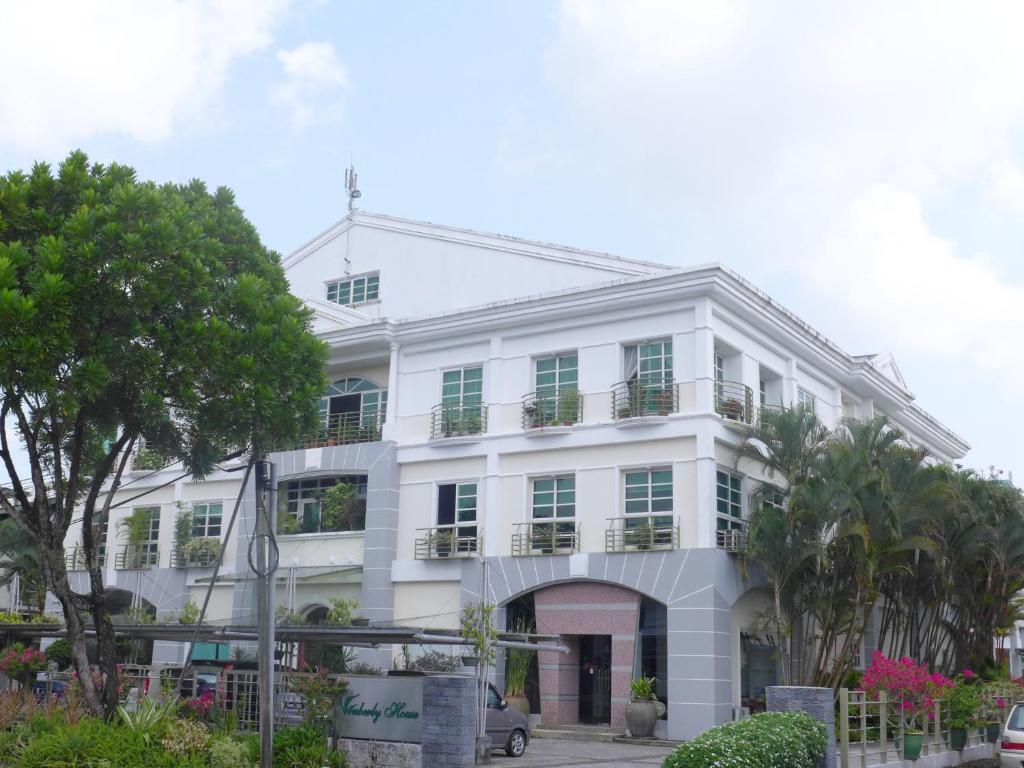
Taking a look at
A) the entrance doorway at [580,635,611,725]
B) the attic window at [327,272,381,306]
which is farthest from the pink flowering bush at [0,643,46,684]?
the attic window at [327,272,381,306]

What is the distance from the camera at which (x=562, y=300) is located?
27.6 meters

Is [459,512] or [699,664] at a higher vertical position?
[459,512]

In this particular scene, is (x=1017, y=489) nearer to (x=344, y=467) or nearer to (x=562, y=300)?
(x=562, y=300)

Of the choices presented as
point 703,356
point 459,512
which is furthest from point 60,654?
point 703,356

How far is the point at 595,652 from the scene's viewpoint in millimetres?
26719

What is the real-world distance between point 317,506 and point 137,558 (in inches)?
275

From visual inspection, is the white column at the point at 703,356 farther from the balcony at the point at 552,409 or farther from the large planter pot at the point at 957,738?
the large planter pot at the point at 957,738

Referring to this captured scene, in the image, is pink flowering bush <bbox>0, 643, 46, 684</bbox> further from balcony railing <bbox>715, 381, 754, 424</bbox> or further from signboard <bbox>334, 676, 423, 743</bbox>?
balcony railing <bbox>715, 381, 754, 424</bbox>

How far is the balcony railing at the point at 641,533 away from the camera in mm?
25413

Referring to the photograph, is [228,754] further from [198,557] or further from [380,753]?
[198,557]

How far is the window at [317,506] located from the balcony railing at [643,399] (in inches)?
305

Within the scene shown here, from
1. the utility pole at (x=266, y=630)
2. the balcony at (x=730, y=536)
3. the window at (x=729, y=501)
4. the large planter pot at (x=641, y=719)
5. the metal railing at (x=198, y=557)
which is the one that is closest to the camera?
the utility pole at (x=266, y=630)

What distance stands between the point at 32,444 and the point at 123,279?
321cm

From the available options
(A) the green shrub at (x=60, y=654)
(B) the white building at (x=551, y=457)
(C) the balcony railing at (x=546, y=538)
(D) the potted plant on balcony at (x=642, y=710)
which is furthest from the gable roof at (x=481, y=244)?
(A) the green shrub at (x=60, y=654)
